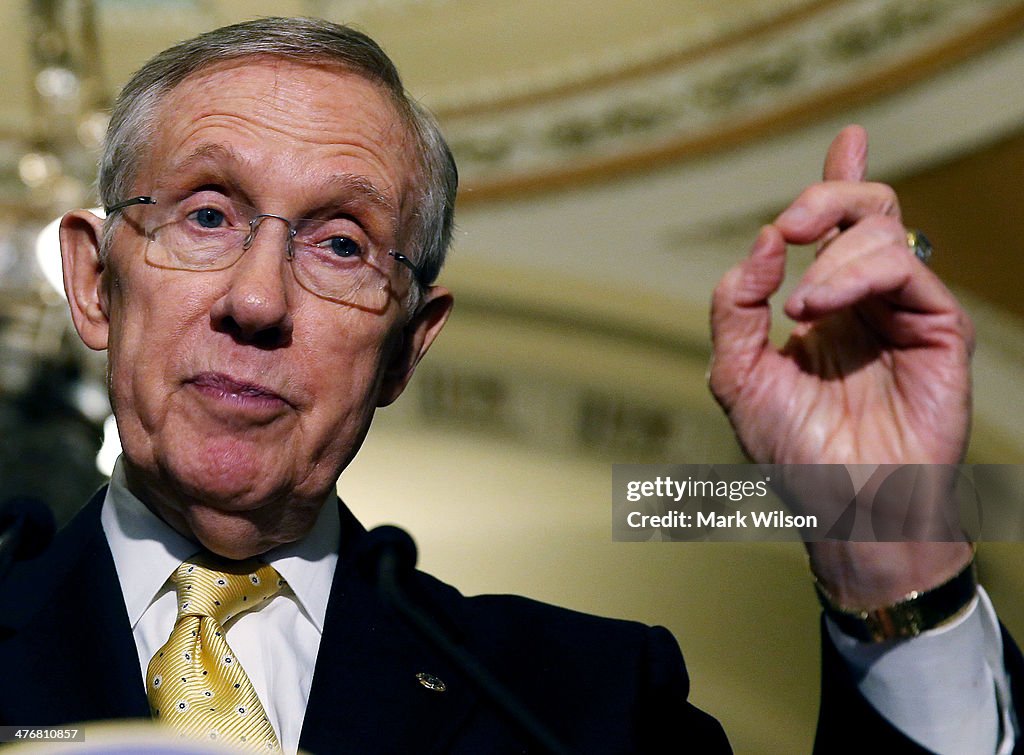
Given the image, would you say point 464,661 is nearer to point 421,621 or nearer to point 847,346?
point 421,621

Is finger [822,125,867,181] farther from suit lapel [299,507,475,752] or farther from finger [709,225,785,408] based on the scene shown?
suit lapel [299,507,475,752]

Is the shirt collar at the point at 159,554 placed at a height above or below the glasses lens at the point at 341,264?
below

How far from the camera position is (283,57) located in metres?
1.78

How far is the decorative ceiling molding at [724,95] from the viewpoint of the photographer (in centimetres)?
575

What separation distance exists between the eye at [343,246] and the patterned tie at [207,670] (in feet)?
1.22

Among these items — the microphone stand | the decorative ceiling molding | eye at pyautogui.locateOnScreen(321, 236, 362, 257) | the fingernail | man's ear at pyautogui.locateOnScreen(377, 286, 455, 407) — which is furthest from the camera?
the decorative ceiling molding

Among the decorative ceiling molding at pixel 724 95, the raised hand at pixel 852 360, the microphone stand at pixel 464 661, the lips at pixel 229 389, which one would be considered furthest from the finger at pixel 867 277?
the decorative ceiling molding at pixel 724 95

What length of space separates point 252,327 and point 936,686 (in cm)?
79

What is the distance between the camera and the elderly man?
4.99ft

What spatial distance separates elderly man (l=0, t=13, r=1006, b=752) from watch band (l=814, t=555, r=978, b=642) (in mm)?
10

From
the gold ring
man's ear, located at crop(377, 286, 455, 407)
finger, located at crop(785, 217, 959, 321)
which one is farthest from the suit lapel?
the gold ring

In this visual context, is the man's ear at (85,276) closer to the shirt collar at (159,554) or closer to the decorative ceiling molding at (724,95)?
the shirt collar at (159,554)

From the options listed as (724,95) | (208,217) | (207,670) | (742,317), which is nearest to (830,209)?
(742,317)

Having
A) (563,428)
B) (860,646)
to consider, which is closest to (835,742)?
(860,646)
